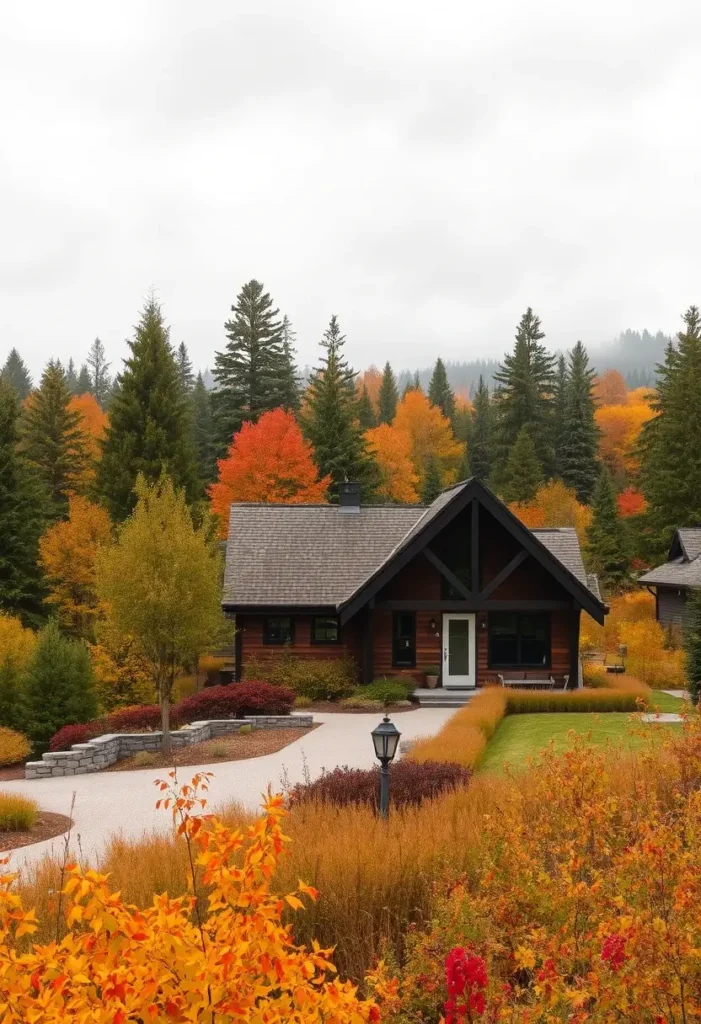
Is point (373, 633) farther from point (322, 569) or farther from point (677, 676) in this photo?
point (677, 676)

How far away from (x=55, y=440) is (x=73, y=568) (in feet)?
47.0

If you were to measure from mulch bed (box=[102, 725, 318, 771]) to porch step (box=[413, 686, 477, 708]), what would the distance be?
5.35 metres

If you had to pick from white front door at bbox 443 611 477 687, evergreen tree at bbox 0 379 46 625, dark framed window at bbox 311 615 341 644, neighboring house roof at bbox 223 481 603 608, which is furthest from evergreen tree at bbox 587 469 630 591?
evergreen tree at bbox 0 379 46 625

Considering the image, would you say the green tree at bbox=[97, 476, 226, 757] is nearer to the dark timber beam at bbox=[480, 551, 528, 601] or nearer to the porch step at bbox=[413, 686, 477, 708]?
the porch step at bbox=[413, 686, 477, 708]

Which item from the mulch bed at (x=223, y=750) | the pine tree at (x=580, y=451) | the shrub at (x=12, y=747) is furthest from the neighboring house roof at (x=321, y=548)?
the pine tree at (x=580, y=451)

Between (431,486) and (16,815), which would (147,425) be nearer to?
(431,486)

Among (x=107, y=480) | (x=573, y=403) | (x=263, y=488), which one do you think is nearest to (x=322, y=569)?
(x=263, y=488)

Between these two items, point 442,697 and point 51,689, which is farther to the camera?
point 442,697

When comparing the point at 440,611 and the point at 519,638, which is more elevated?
the point at 440,611

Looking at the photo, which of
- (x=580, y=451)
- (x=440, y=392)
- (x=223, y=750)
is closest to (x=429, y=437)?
(x=580, y=451)

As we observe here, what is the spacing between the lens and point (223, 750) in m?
18.0

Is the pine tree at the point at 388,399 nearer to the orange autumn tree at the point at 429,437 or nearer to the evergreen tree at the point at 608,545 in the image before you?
the orange autumn tree at the point at 429,437

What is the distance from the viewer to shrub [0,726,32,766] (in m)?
19.3

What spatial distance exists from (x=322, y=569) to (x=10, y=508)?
49.1 feet
